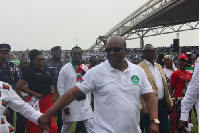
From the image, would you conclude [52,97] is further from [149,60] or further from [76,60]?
[149,60]

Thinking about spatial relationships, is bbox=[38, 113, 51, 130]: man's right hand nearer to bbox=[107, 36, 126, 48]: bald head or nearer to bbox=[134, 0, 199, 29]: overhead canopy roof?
bbox=[107, 36, 126, 48]: bald head

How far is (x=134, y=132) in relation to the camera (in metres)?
3.96

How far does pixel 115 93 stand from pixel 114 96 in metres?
0.03

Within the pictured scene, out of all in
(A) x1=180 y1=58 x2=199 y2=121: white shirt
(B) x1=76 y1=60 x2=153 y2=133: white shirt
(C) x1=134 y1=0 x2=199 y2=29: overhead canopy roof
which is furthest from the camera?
(C) x1=134 y1=0 x2=199 y2=29: overhead canopy roof

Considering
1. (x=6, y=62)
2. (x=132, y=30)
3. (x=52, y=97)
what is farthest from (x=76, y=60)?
(x=132, y=30)

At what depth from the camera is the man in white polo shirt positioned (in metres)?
3.84

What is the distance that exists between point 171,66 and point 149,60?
3.52 m

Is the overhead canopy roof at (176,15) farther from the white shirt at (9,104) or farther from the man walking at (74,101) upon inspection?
the white shirt at (9,104)

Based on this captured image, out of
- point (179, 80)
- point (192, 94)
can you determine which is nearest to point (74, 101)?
point (179, 80)

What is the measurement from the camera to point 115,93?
12.6 feet

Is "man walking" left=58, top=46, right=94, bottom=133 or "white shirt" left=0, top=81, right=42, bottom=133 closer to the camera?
"white shirt" left=0, top=81, right=42, bottom=133

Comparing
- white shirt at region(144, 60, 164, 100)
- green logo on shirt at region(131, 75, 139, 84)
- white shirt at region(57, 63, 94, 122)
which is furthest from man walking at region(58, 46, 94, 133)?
green logo on shirt at region(131, 75, 139, 84)

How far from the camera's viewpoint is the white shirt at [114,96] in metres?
3.83

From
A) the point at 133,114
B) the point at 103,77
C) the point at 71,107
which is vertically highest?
the point at 103,77
